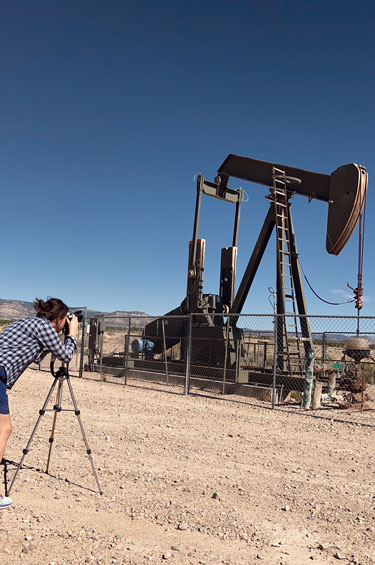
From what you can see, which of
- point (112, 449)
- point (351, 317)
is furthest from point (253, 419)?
point (112, 449)

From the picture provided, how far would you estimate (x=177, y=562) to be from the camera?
10.5 feet

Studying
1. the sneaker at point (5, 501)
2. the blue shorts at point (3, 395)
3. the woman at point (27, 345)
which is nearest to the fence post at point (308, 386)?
the woman at point (27, 345)

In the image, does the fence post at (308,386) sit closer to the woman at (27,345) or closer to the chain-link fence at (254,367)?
the chain-link fence at (254,367)

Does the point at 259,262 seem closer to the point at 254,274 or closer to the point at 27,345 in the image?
the point at 254,274

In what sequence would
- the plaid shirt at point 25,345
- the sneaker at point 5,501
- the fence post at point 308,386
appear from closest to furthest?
the plaid shirt at point 25,345
the sneaker at point 5,501
the fence post at point 308,386

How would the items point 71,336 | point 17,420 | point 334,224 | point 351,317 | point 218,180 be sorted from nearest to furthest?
point 71,336 → point 17,420 → point 351,317 → point 334,224 → point 218,180

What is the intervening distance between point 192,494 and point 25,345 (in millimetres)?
1947

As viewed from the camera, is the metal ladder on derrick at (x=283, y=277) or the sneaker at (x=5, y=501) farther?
the metal ladder on derrick at (x=283, y=277)

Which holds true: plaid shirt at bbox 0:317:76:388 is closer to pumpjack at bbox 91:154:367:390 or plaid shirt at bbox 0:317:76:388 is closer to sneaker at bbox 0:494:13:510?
sneaker at bbox 0:494:13:510

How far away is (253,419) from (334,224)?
421cm

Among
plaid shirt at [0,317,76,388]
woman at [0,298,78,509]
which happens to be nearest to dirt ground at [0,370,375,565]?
woman at [0,298,78,509]

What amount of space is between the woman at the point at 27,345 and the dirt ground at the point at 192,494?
681 millimetres

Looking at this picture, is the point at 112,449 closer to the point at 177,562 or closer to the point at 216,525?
the point at 216,525

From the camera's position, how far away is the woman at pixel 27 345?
371 cm
